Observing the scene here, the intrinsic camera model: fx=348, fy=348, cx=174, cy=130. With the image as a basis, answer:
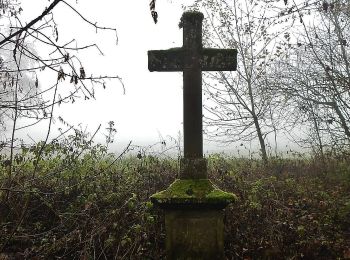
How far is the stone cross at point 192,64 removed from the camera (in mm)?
4254

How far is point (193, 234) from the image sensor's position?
3984mm

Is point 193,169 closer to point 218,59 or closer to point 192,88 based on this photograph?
point 192,88

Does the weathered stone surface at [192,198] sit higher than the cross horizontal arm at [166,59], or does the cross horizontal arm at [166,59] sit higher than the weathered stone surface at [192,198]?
the cross horizontal arm at [166,59]

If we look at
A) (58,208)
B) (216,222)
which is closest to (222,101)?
(58,208)

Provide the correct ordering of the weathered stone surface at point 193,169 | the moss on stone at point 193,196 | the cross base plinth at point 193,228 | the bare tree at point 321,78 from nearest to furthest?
the moss on stone at point 193,196, the cross base plinth at point 193,228, the weathered stone surface at point 193,169, the bare tree at point 321,78

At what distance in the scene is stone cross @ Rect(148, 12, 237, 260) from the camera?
12.9ft

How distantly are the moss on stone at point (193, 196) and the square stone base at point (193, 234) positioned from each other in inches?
7.1

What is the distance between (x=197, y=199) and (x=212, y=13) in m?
10.7

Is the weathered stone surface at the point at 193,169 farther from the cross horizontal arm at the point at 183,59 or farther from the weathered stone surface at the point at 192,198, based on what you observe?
the cross horizontal arm at the point at 183,59

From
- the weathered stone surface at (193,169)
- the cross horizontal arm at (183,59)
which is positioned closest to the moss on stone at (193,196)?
the weathered stone surface at (193,169)

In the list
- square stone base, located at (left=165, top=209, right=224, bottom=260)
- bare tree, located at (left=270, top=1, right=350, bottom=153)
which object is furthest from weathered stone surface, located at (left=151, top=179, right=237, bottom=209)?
bare tree, located at (left=270, top=1, right=350, bottom=153)

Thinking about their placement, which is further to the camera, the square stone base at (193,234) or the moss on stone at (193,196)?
the square stone base at (193,234)

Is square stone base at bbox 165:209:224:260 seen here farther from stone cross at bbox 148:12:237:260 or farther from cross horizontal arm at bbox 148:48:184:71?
cross horizontal arm at bbox 148:48:184:71

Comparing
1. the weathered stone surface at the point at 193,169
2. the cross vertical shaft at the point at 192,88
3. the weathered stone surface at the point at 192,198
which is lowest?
the weathered stone surface at the point at 192,198
